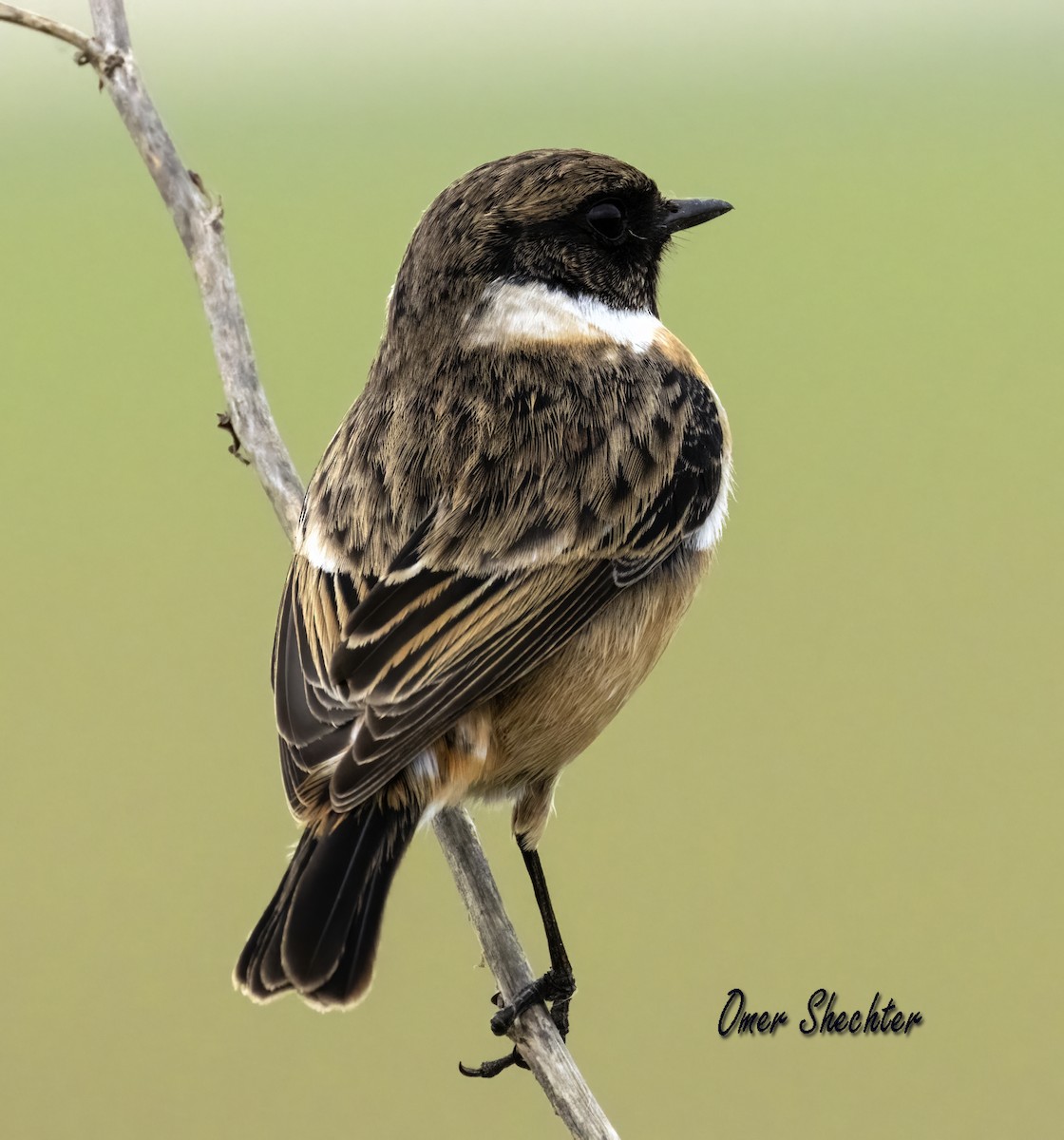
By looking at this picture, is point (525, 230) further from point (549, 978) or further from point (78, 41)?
point (549, 978)

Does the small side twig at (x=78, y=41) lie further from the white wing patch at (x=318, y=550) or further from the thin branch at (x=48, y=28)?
the white wing patch at (x=318, y=550)

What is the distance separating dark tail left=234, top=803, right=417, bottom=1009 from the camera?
2.77m

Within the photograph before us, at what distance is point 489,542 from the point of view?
3170mm

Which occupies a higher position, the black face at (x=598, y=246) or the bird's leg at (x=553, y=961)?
the black face at (x=598, y=246)

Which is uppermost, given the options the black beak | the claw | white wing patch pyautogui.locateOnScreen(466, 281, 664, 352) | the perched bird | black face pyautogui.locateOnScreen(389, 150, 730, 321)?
the black beak

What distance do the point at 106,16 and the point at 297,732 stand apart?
1883mm

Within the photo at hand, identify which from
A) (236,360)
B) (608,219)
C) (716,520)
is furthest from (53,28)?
(716,520)

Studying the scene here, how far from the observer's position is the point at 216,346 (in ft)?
11.7

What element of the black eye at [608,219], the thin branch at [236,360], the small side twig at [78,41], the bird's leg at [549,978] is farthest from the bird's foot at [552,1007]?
the small side twig at [78,41]

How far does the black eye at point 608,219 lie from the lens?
3461mm

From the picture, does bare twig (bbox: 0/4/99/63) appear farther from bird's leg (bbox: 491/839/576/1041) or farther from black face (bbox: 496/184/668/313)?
bird's leg (bbox: 491/839/576/1041)

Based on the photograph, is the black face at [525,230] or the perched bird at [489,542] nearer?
the perched bird at [489,542]

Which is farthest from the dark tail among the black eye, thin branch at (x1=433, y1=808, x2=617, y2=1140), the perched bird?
the black eye

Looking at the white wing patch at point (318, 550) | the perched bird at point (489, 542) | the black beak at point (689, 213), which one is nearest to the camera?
the perched bird at point (489, 542)
